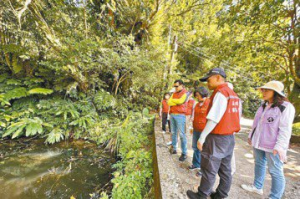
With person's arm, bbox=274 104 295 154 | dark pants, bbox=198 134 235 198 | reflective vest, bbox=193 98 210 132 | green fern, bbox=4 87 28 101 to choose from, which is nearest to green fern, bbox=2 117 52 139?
green fern, bbox=4 87 28 101

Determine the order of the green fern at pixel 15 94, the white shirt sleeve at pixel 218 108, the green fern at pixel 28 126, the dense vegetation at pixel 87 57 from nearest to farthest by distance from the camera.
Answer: the white shirt sleeve at pixel 218 108, the dense vegetation at pixel 87 57, the green fern at pixel 28 126, the green fern at pixel 15 94

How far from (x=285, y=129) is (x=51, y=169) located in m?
5.46

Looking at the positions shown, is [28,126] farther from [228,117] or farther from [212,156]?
[228,117]

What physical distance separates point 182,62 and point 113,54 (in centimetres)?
1317

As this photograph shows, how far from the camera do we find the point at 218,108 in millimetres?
1704

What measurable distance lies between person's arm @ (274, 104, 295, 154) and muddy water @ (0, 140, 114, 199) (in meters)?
3.79

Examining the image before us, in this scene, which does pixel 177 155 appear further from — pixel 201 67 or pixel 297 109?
pixel 201 67

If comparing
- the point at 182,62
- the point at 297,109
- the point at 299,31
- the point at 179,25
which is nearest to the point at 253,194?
the point at 299,31

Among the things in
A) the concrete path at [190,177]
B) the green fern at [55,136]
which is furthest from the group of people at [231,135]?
the green fern at [55,136]

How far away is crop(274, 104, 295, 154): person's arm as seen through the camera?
6.06ft

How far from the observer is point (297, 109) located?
5.20m

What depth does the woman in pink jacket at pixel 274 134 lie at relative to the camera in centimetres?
187

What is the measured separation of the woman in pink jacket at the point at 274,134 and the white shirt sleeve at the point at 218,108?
3.13 ft

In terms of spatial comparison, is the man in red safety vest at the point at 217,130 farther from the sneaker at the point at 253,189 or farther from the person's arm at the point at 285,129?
the sneaker at the point at 253,189
